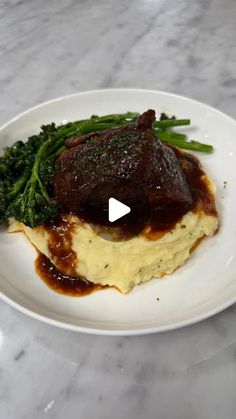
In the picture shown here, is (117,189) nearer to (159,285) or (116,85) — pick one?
(159,285)

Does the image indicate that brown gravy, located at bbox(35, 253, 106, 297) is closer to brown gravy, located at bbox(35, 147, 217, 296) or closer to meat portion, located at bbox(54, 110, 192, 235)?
brown gravy, located at bbox(35, 147, 217, 296)

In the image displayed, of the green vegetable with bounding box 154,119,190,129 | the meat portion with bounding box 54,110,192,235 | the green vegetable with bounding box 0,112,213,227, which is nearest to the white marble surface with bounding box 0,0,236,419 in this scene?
the green vegetable with bounding box 0,112,213,227

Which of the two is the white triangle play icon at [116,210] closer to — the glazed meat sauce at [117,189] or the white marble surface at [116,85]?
the glazed meat sauce at [117,189]

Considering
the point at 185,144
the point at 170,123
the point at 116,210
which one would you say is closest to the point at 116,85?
the point at 170,123

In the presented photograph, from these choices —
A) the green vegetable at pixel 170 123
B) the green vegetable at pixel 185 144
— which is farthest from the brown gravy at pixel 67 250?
the green vegetable at pixel 170 123

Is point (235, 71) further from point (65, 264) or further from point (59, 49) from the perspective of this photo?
point (65, 264)

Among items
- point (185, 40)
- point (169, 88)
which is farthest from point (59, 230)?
point (185, 40)
